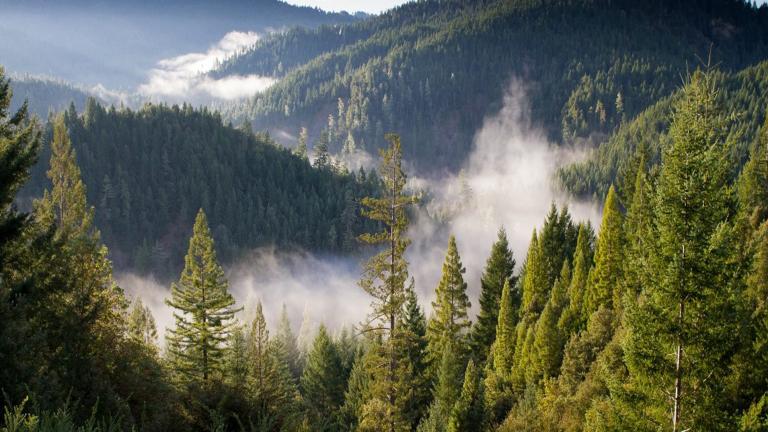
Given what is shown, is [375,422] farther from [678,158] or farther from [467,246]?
[467,246]

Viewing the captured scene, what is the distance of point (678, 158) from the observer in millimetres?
14891

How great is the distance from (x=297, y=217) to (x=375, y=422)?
495 feet

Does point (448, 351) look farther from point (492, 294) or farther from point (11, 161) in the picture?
point (11, 161)

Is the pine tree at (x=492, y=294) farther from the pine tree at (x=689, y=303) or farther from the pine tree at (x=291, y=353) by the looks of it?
the pine tree at (x=291, y=353)

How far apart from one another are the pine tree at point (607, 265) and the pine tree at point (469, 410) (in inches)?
472

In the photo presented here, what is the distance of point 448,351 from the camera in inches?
1351

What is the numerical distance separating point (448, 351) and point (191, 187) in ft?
485

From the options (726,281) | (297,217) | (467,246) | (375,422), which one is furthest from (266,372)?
(467,246)

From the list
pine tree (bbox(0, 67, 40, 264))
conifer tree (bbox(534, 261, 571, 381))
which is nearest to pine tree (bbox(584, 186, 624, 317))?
conifer tree (bbox(534, 261, 571, 381))

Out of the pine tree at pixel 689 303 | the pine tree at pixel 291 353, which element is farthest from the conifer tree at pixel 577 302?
the pine tree at pixel 291 353

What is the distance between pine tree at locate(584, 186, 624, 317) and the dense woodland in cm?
11

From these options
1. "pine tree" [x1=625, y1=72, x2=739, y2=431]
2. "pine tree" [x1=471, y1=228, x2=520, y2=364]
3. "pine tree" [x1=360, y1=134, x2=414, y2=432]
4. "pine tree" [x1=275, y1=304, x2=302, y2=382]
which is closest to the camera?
"pine tree" [x1=625, y1=72, x2=739, y2=431]

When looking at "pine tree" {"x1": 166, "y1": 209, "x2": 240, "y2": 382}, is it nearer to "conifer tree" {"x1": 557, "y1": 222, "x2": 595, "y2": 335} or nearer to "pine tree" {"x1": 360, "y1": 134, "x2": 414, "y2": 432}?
"pine tree" {"x1": 360, "y1": 134, "x2": 414, "y2": 432}

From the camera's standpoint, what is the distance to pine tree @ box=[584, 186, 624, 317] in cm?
3838
